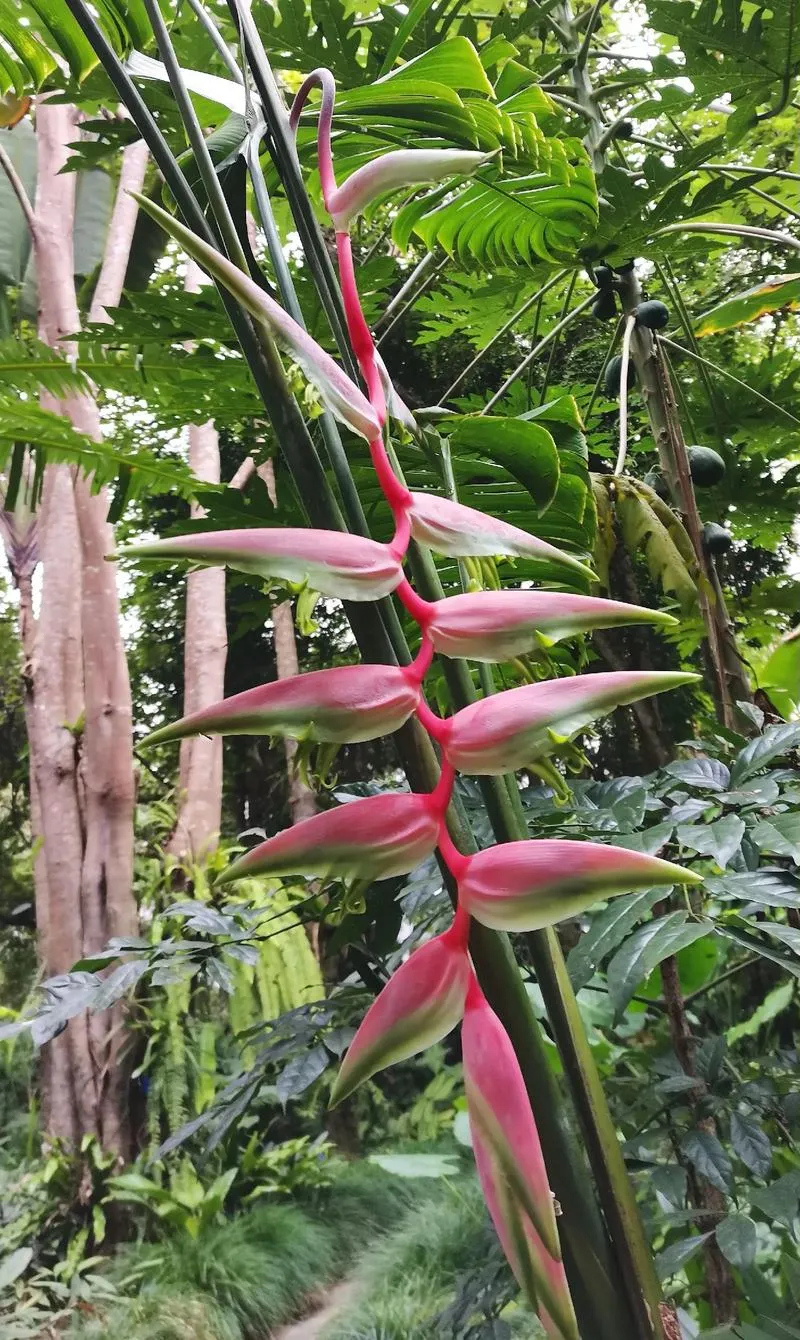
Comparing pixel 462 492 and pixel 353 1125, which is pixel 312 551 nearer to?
pixel 462 492

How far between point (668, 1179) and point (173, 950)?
0.37 meters

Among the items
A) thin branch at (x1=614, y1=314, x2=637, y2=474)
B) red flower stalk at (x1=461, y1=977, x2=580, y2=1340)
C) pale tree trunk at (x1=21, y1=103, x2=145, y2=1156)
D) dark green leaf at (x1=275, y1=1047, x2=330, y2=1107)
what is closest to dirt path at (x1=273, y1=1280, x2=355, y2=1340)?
pale tree trunk at (x1=21, y1=103, x2=145, y2=1156)

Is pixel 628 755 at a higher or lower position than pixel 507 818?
higher

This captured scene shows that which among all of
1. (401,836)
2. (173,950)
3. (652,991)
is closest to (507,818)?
(401,836)

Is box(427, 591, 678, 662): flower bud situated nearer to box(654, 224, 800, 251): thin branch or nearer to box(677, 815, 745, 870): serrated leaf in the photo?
box(677, 815, 745, 870): serrated leaf

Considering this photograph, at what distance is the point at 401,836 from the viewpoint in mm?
161

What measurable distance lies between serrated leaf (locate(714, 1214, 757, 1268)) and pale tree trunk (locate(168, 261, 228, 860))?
2.04 metres

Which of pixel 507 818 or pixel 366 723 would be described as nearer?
pixel 366 723

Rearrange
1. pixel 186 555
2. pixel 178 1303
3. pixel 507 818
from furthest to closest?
pixel 178 1303 → pixel 507 818 → pixel 186 555

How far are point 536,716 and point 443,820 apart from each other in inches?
1.2

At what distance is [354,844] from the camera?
16cm

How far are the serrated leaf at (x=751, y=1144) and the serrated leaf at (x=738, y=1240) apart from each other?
0.10 feet

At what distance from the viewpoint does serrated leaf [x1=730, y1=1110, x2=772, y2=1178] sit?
1.61ft

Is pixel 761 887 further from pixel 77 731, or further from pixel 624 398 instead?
pixel 77 731
